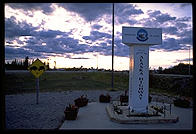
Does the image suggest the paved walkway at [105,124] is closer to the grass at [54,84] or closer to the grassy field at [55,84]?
the grassy field at [55,84]

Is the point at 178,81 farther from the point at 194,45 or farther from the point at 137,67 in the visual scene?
the point at 194,45

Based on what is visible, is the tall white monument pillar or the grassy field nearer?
the tall white monument pillar

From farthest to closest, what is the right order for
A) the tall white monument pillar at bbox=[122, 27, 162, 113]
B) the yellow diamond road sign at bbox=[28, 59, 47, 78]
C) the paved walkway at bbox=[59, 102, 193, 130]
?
the yellow diamond road sign at bbox=[28, 59, 47, 78]
the tall white monument pillar at bbox=[122, 27, 162, 113]
the paved walkway at bbox=[59, 102, 193, 130]

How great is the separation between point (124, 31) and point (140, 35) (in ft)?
2.70

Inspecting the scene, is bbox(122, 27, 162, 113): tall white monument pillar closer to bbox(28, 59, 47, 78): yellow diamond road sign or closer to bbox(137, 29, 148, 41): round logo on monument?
bbox(137, 29, 148, 41): round logo on monument

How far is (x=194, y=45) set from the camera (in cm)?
441

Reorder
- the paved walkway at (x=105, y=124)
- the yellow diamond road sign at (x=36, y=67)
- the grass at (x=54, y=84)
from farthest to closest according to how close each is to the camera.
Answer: the grass at (x=54, y=84) < the yellow diamond road sign at (x=36, y=67) < the paved walkway at (x=105, y=124)

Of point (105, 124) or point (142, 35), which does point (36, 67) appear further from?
point (142, 35)

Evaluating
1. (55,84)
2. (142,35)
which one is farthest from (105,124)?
(55,84)

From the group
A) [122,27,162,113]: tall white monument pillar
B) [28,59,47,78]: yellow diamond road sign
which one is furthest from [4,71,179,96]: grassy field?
[122,27,162,113]: tall white monument pillar

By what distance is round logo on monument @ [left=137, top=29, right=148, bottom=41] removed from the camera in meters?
8.38

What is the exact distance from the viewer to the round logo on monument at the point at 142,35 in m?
8.38

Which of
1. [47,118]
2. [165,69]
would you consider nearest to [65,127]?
[47,118]

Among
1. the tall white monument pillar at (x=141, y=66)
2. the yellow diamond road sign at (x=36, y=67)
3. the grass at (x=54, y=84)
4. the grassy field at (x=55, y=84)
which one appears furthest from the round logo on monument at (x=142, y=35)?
the grass at (x=54, y=84)
